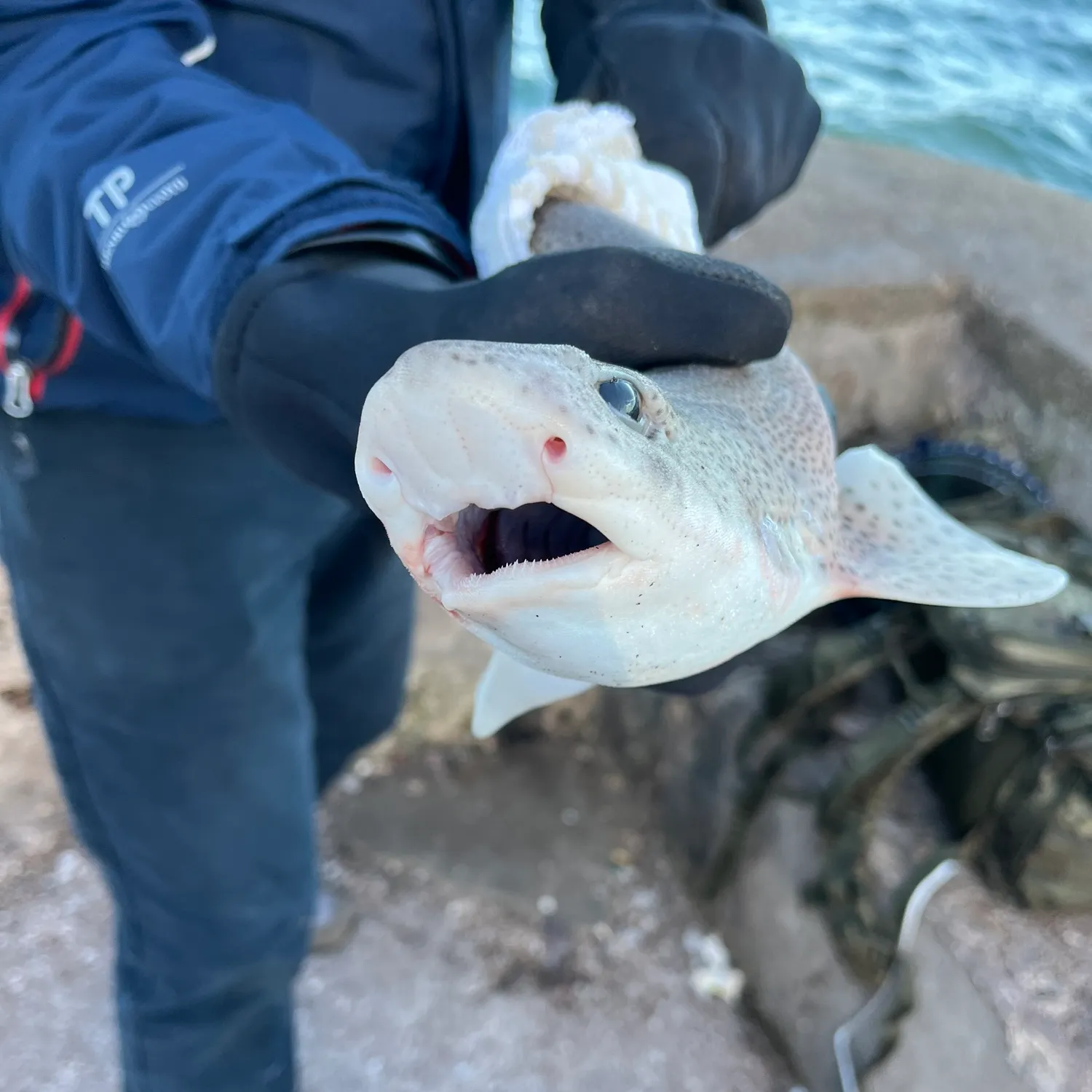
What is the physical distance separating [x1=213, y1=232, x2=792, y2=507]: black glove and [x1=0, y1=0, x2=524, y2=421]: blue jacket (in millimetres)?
44

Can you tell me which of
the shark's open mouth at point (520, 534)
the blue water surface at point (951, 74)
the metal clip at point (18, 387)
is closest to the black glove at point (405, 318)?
the shark's open mouth at point (520, 534)

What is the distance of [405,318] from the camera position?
0.97m

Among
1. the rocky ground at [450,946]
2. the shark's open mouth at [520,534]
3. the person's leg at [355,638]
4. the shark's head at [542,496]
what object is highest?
the shark's head at [542,496]

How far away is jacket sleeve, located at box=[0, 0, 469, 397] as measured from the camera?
981 millimetres

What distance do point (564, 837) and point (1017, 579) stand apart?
5.97 ft

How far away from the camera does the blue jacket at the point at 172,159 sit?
98 centimetres

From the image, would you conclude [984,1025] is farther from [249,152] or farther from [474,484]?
[249,152]

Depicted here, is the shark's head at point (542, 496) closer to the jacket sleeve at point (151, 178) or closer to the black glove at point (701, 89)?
the jacket sleeve at point (151, 178)

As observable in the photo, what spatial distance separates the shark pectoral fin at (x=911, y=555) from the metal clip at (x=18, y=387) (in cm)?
108

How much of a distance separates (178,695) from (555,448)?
96 centimetres

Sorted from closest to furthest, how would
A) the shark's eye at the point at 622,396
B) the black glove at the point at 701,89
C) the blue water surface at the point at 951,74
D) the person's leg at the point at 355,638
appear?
the shark's eye at the point at 622,396, the black glove at the point at 701,89, the person's leg at the point at 355,638, the blue water surface at the point at 951,74

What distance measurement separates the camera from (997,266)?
3004mm

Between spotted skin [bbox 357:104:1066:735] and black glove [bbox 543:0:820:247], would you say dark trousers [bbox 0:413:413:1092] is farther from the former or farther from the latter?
black glove [bbox 543:0:820:247]

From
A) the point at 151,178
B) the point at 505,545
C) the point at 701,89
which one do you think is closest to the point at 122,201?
the point at 151,178
